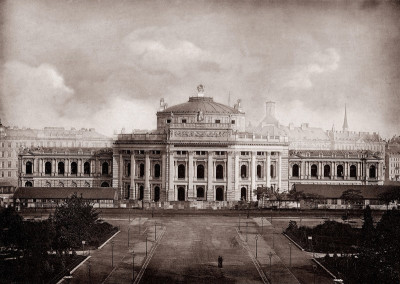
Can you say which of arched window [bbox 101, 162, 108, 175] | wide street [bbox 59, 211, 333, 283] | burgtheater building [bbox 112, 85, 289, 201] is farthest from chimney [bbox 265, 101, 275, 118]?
wide street [bbox 59, 211, 333, 283]

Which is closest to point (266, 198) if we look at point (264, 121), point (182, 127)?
point (182, 127)

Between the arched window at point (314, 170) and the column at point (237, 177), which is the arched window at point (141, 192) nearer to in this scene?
the column at point (237, 177)

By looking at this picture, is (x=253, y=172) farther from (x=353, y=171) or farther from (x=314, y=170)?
(x=353, y=171)

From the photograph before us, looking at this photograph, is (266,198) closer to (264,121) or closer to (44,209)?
(44,209)

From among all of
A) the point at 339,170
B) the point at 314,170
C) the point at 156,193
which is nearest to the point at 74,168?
the point at 156,193

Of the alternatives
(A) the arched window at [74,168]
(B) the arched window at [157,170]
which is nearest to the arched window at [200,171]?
(B) the arched window at [157,170]

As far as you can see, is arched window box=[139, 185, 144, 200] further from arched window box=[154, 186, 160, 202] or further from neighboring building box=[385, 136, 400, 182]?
neighboring building box=[385, 136, 400, 182]
